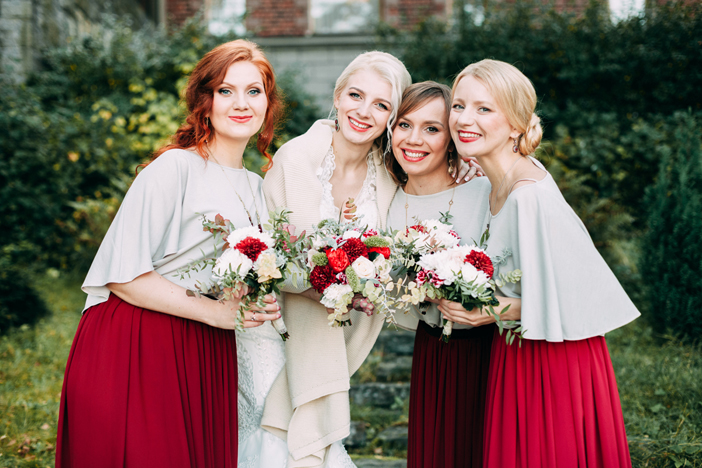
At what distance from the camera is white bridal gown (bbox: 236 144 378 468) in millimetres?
2896

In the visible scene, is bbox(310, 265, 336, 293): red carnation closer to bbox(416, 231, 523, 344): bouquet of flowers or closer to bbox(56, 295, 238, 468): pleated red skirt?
bbox(416, 231, 523, 344): bouquet of flowers

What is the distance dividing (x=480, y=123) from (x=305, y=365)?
5.20 ft

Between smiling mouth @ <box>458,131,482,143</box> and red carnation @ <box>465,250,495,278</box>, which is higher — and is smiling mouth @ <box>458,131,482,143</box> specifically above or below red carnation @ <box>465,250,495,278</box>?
above

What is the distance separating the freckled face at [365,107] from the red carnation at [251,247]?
1091 mm

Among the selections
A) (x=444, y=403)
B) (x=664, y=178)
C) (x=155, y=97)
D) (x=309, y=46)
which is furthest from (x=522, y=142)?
(x=309, y=46)

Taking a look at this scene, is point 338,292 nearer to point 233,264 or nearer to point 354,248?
point 354,248

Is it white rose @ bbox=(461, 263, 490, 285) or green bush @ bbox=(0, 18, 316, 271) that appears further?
green bush @ bbox=(0, 18, 316, 271)

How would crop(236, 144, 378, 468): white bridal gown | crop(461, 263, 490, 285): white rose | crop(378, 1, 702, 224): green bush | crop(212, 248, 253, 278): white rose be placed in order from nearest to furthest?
1. crop(212, 248, 253, 278): white rose
2. crop(461, 263, 490, 285): white rose
3. crop(236, 144, 378, 468): white bridal gown
4. crop(378, 1, 702, 224): green bush

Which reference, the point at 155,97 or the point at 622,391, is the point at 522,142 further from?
the point at 155,97

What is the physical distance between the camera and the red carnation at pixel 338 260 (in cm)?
227

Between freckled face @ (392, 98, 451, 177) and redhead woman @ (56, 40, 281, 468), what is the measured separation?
0.91 meters

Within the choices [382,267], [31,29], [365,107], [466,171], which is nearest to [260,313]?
[382,267]

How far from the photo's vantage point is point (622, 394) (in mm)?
4160

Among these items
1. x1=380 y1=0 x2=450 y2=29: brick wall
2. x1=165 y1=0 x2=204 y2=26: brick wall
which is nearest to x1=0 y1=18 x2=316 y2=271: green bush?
x1=165 y1=0 x2=204 y2=26: brick wall
